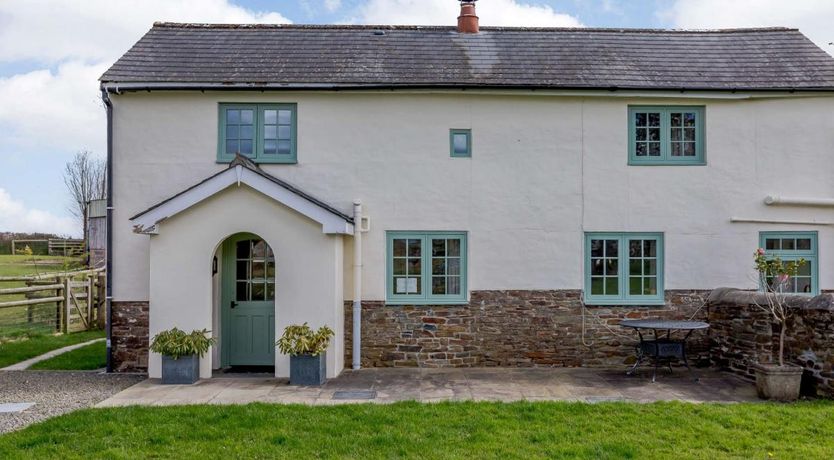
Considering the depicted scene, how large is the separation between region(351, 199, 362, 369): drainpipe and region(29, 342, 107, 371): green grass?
4.87 m

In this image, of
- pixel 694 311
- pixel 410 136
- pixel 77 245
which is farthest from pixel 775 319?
pixel 77 245

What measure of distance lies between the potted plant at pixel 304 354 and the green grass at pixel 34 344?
247 inches

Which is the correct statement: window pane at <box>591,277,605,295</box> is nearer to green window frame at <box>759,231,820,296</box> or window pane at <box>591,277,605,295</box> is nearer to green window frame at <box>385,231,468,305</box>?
green window frame at <box>385,231,468,305</box>

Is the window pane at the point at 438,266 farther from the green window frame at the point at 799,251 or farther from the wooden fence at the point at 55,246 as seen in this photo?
the wooden fence at the point at 55,246

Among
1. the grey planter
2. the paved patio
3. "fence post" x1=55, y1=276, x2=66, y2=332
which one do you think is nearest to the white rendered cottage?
the paved patio

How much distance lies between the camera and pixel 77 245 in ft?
115

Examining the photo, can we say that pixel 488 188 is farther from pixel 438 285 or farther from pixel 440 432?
pixel 440 432

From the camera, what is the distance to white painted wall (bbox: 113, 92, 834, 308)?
11.2 meters

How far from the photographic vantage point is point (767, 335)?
379 inches

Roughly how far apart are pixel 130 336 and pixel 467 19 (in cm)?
944

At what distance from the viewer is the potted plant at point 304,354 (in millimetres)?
9570

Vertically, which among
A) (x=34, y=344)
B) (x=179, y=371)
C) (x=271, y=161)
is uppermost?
(x=271, y=161)

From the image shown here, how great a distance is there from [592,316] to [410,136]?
15.7 feet

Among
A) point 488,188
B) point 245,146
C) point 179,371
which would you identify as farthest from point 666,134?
point 179,371
